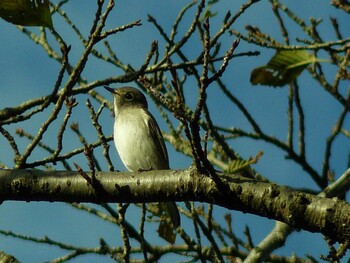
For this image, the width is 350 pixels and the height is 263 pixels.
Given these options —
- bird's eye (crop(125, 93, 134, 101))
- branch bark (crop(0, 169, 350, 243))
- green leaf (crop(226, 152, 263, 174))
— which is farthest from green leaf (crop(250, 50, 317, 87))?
bird's eye (crop(125, 93, 134, 101))

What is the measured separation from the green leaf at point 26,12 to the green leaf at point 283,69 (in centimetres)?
177

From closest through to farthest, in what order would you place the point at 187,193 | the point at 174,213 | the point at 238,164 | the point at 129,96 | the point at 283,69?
the point at 187,193, the point at 238,164, the point at 283,69, the point at 174,213, the point at 129,96

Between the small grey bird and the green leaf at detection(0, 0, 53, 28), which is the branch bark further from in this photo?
the small grey bird

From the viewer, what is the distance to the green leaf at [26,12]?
4180 millimetres

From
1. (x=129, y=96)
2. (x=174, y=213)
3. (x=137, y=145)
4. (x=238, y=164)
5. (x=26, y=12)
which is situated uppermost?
(x=129, y=96)

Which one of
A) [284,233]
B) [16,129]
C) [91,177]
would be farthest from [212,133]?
[91,177]

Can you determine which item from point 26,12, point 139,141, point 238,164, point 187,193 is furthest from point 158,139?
point 187,193

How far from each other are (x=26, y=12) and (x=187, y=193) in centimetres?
155

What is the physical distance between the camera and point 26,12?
14.0 ft

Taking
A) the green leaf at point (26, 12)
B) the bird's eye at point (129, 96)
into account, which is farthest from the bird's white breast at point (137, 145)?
the green leaf at point (26, 12)

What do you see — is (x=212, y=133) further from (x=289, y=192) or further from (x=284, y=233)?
(x=289, y=192)

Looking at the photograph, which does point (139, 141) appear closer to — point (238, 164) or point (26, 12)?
point (238, 164)

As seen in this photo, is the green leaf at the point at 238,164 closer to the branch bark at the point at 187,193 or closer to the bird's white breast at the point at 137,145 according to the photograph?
the branch bark at the point at 187,193

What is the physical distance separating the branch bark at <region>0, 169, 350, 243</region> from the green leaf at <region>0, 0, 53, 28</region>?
95cm
